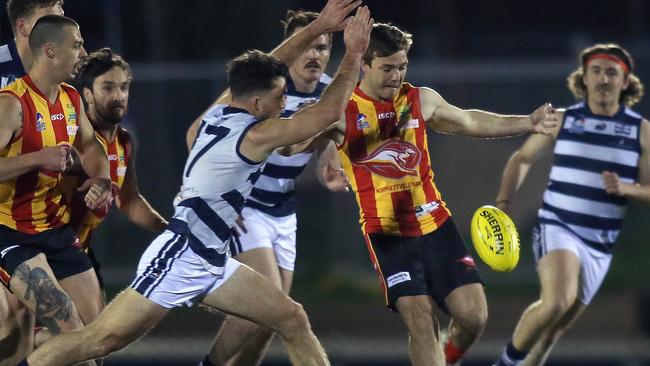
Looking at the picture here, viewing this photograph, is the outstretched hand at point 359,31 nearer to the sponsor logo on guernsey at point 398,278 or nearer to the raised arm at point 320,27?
the raised arm at point 320,27

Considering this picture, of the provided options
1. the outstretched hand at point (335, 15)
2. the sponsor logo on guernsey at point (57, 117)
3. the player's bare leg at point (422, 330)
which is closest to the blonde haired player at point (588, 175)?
the player's bare leg at point (422, 330)

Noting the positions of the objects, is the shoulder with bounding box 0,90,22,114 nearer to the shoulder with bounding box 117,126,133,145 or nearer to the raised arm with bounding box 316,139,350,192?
the shoulder with bounding box 117,126,133,145

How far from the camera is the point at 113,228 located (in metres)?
13.9

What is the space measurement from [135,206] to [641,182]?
3.55 m

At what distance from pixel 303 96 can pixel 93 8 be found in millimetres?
8025

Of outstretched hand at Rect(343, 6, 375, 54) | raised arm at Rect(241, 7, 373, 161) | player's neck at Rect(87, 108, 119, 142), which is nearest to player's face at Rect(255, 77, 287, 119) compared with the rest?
raised arm at Rect(241, 7, 373, 161)

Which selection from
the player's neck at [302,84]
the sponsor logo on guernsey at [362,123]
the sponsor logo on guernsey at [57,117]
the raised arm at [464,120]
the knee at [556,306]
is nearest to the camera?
the sponsor logo on guernsey at [57,117]

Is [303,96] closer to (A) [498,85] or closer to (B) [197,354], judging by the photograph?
(B) [197,354]

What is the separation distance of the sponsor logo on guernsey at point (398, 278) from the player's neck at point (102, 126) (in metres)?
1.90

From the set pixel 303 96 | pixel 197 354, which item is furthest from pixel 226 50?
pixel 303 96

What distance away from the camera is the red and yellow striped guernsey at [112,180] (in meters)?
7.48

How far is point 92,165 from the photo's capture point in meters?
7.12

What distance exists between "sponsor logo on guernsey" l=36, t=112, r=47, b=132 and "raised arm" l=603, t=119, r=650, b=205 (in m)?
3.71

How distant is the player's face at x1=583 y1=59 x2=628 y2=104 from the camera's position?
28.4ft
